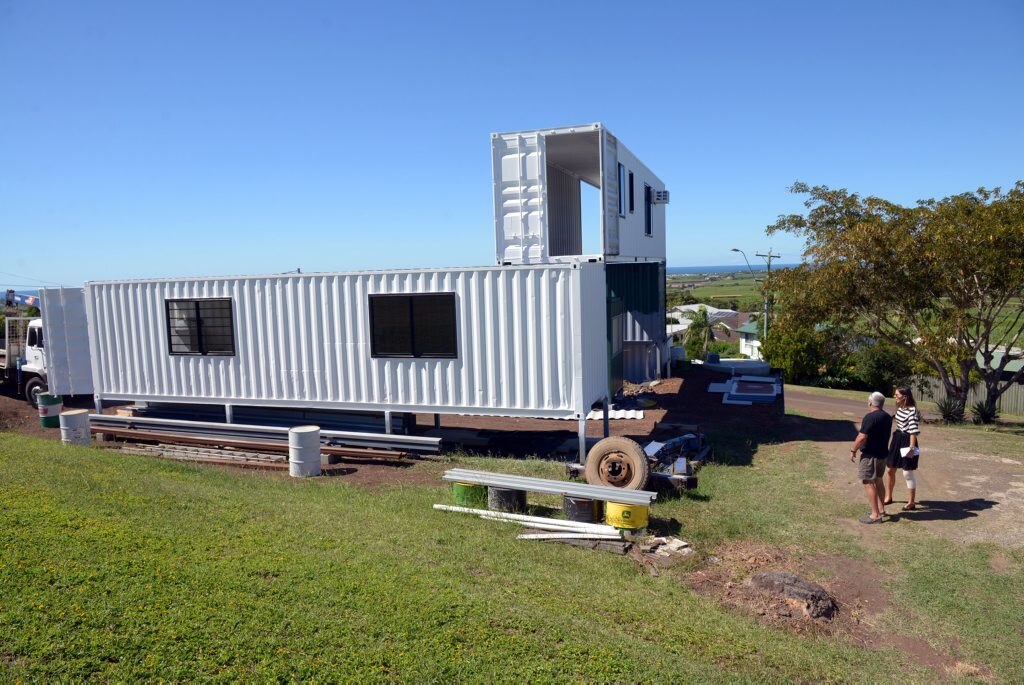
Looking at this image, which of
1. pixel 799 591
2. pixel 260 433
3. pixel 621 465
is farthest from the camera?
pixel 260 433

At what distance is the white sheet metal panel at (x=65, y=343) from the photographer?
16.0m

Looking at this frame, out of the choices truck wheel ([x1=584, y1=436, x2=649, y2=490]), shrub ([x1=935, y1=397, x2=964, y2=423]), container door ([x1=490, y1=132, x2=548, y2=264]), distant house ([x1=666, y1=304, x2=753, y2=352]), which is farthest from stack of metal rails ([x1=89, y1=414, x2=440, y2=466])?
distant house ([x1=666, y1=304, x2=753, y2=352])

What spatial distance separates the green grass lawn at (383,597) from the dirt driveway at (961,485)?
53cm

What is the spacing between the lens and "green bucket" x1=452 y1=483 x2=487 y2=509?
9273mm

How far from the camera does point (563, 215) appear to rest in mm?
16562

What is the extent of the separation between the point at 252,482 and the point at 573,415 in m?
4.97

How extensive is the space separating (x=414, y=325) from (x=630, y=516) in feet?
18.9

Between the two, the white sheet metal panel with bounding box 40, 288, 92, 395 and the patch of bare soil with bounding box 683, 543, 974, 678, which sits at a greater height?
the white sheet metal panel with bounding box 40, 288, 92, 395

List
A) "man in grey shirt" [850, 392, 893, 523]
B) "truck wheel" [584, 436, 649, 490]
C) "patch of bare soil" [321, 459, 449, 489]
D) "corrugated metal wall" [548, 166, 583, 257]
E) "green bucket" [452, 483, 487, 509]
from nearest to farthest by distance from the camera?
"man in grey shirt" [850, 392, 893, 523] → "green bucket" [452, 483, 487, 509] → "truck wheel" [584, 436, 649, 490] → "patch of bare soil" [321, 459, 449, 489] → "corrugated metal wall" [548, 166, 583, 257]

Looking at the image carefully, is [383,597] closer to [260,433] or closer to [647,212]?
[260,433]

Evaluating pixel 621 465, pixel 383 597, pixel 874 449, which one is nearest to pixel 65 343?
pixel 621 465

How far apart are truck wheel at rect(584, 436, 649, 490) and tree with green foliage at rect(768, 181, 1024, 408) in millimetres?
8750

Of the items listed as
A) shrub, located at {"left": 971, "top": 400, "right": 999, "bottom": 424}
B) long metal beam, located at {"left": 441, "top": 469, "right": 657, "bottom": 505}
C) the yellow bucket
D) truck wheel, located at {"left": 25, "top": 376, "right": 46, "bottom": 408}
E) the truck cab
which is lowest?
shrub, located at {"left": 971, "top": 400, "right": 999, "bottom": 424}

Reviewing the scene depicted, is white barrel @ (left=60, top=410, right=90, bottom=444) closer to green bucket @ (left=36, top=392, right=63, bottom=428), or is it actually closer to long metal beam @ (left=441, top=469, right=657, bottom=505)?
green bucket @ (left=36, top=392, right=63, bottom=428)
